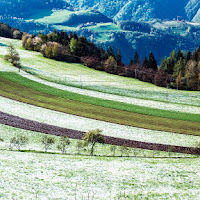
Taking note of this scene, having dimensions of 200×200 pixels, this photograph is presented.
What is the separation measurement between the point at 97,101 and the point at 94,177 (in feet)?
173

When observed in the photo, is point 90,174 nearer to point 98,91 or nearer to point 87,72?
point 98,91

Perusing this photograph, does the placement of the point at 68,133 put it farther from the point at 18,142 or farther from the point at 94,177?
the point at 94,177

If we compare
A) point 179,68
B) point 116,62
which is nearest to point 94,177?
point 116,62

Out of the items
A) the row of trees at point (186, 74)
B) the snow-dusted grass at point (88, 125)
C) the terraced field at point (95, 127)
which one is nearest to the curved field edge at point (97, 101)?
the terraced field at point (95, 127)

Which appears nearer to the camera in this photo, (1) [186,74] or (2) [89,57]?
(1) [186,74]

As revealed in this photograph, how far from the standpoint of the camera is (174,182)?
104 ft

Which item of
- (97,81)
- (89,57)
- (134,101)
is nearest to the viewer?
(134,101)

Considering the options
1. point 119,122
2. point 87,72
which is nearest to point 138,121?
point 119,122

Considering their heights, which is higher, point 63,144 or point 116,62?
point 116,62

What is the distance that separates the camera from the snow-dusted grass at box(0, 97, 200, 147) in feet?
183

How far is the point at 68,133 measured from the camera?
186ft

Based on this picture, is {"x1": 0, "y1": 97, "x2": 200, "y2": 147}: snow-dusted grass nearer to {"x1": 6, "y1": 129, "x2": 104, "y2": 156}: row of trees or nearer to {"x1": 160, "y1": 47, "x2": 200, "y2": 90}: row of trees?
{"x1": 6, "y1": 129, "x2": 104, "y2": 156}: row of trees

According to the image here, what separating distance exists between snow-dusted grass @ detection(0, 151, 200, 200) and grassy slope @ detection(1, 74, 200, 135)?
79.7 ft

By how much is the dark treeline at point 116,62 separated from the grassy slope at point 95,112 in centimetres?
5524
